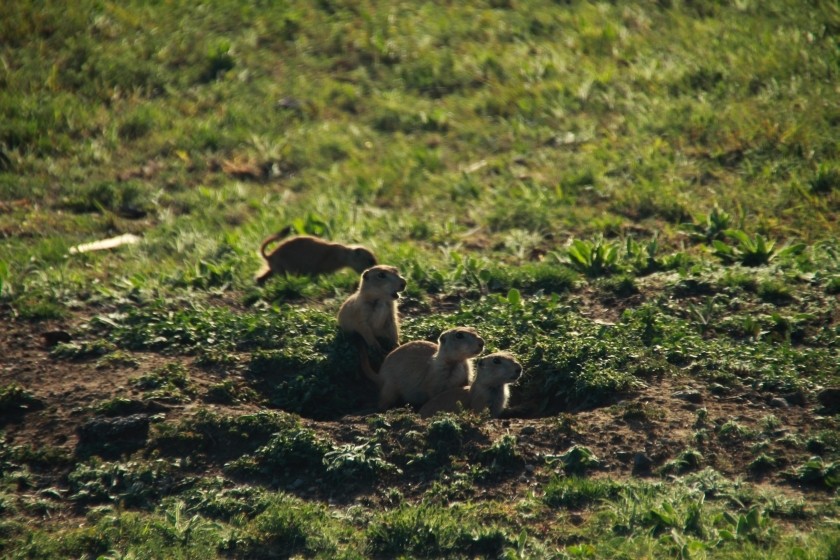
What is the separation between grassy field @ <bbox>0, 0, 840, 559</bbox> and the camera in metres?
5.27

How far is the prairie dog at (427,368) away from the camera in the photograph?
670cm

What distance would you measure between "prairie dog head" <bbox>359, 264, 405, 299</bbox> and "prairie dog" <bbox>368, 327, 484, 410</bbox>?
539 millimetres

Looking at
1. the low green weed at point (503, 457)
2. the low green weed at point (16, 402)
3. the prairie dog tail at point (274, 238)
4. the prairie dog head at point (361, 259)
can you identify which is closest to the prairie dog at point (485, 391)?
the low green weed at point (503, 457)

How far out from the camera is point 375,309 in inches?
286

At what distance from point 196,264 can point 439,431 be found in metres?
3.80

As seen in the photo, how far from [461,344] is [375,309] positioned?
0.84m

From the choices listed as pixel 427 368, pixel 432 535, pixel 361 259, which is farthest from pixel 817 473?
pixel 361 259

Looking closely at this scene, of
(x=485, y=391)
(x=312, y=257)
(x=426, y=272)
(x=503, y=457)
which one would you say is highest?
(x=503, y=457)

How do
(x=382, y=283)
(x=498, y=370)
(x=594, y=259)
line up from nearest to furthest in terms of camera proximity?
(x=498, y=370)
(x=382, y=283)
(x=594, y=259)

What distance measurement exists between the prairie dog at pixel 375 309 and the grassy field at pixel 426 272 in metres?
0.21

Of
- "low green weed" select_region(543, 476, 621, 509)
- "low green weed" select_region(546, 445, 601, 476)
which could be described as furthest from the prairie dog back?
"low green weed" select_region(543, 476, 621, 509)

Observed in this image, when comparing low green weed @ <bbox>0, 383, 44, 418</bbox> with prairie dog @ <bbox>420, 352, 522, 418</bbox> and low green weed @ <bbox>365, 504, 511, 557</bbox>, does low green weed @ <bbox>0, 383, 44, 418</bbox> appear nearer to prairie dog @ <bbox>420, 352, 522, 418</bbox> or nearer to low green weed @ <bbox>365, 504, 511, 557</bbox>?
prairie dog @ <bbox>420, 352, 522, 418</bbox>

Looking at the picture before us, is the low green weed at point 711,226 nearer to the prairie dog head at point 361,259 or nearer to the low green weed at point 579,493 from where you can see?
the prairie dog head at point 361,259

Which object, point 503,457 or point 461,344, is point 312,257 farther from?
point 503,457
